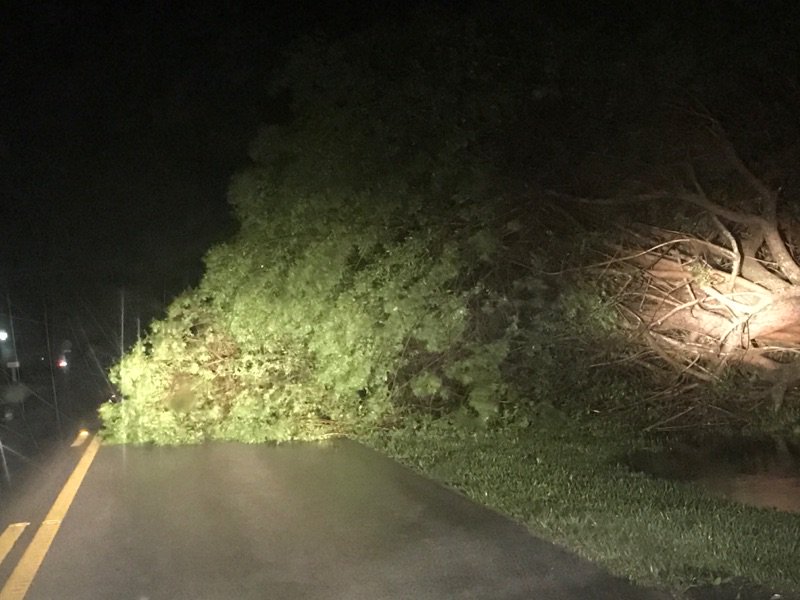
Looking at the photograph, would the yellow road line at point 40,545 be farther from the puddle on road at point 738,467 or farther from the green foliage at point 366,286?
the puddle on road at point 738,467

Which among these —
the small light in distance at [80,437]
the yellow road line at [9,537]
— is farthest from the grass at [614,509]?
the small light in distance at [80,437]

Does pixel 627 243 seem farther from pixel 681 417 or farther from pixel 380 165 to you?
pixel 380 165

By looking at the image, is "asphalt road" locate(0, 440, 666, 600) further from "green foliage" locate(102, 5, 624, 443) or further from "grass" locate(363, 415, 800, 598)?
"green foliage" locate(102, 5, 624, 443)

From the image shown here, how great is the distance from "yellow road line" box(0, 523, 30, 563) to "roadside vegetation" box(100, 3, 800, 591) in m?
4.40

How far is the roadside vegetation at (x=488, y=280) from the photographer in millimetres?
12102

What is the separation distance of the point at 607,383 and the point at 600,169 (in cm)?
358

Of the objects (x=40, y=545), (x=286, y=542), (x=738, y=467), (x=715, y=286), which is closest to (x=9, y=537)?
(x=40, y=545)

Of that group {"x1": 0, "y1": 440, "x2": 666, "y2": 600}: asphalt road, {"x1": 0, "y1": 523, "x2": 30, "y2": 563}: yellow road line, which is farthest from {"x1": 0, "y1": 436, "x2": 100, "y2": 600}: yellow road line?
{"x1": 0, "y1": 523, "x2": 30, "y2": 563}: yellow road line

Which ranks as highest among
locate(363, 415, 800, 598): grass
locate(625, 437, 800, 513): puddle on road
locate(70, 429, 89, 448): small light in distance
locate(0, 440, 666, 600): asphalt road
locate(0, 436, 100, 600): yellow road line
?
locate(70, 429, 89, 448): small light in distance

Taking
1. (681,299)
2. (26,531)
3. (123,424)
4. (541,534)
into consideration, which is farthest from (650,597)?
(123,424)

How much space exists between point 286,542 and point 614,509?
2.90 meters

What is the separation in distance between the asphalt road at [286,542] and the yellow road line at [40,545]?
0.17 ft

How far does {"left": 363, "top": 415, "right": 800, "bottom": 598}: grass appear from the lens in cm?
627

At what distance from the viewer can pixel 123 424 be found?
14.2m
